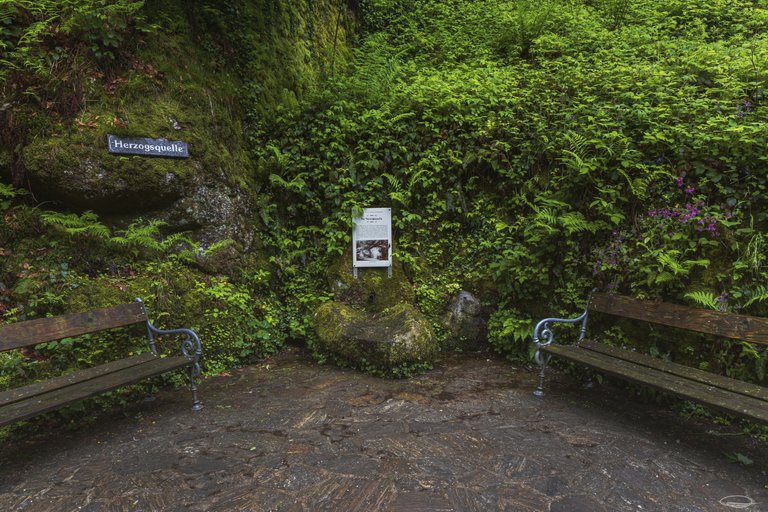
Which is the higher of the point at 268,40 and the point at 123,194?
the point at 268,40

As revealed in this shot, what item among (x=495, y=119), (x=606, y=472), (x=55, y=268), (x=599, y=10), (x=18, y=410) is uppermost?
(x=599, y=10)

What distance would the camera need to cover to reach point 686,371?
3.62 metres

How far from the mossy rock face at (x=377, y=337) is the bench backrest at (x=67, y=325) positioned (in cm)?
206

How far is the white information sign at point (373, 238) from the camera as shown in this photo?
585cm

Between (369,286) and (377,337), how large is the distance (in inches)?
42.4

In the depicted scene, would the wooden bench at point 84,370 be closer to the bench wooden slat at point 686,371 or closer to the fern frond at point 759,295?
the bench wooden slat at point 686,371

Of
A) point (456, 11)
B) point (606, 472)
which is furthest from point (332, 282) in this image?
point (456, 11)

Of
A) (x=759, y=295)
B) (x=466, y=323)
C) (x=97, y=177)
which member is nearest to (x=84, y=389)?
(x=97, y=177)

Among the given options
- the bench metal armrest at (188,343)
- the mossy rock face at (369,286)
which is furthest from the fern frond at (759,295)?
the bench metal armrest at (188,343)

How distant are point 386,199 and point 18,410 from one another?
176 inches

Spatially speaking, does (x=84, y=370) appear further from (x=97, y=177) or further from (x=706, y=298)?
(x=706, y=298)

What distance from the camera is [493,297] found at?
5.59 m

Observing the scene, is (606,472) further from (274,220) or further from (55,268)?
(55,268)

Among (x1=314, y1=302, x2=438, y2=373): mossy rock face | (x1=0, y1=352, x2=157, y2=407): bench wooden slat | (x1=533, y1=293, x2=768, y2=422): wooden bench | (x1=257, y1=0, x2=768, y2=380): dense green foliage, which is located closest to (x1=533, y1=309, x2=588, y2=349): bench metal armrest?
(x1=533, y1=293, x2=768, y2=422): wooden bench
